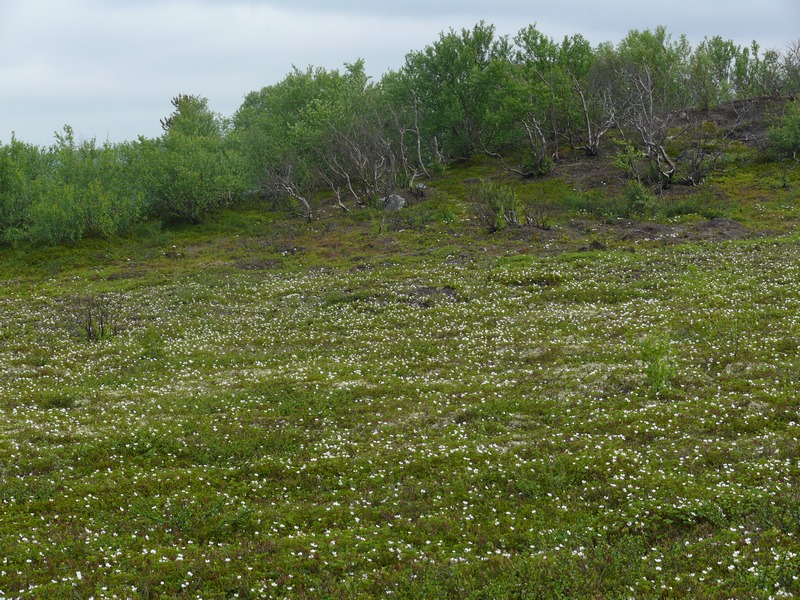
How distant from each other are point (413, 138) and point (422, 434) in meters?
62.9

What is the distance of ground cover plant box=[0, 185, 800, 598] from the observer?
10773 mm

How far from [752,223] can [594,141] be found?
28.9m

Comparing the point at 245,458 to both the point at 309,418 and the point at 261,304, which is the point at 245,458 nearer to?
the point at 309,418

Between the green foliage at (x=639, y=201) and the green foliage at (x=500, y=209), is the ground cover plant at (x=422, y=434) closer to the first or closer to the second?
the green foliage at (x=500, y=209)

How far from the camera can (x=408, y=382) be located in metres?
22.0

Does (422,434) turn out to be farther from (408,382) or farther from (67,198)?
(67,198)

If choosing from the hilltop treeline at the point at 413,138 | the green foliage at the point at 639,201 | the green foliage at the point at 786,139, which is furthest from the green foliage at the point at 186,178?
the green foliage at the point at 786,139

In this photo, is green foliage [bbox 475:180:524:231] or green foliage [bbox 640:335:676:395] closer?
green foliage [bbox 640:335:676:395]

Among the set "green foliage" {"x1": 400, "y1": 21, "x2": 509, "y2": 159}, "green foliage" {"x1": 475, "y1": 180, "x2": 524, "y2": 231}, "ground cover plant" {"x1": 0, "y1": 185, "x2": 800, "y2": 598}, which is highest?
"green foliage" {"x1": 400, "y1": 21, "x2": 509, "y2": 159}

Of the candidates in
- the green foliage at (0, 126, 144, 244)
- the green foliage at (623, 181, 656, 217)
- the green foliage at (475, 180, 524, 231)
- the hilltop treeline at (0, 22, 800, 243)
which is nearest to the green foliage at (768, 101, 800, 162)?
the hilltop treeline at (0, 22, 800, 243)

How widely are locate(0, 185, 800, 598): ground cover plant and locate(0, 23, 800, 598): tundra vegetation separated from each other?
8 centimetres

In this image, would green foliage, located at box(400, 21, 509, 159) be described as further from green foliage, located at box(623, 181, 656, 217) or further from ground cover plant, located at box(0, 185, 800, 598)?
ground cover plant, located at box(0, 185, 800, 598)

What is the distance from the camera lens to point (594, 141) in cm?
6956

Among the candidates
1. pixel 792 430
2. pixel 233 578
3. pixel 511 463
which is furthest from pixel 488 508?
pixel 792 430
